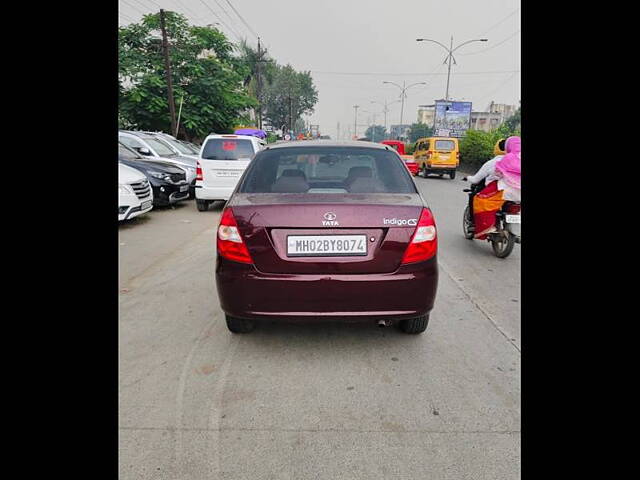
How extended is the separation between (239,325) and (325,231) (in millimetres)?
1156

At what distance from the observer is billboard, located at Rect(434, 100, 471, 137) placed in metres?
45.1

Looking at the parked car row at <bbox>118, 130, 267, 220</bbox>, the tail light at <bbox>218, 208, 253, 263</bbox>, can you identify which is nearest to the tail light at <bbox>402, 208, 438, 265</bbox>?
the tail light at <bbox>218, 208, 253, 263</bbox>

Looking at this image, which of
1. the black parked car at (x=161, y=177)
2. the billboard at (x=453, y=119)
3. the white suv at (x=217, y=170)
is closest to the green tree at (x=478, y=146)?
the billboard at (x=453, y=119)

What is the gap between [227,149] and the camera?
1080 cm

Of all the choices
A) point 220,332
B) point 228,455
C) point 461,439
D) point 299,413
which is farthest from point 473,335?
point 228,455

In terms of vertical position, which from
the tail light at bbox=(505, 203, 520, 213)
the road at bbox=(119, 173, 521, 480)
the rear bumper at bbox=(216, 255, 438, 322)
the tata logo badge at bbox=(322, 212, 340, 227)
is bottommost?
the road at bbox=(119, 173, 521, 480)

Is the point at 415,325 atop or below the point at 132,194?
below

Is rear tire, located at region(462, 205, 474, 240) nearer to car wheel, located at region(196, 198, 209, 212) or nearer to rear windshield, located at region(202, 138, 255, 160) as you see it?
rear windshield, located at region(202, 138, 255, 160)

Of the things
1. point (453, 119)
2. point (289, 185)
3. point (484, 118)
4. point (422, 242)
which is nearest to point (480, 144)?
point (453, 119)

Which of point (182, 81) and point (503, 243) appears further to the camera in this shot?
point (182, 81)

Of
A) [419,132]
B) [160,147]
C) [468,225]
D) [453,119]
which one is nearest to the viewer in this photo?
[468,225]

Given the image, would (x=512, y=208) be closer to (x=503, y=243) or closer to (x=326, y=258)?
(x=503, y=243)

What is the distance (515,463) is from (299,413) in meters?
1.10

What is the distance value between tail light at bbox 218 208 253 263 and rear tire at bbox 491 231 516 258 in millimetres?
4492
